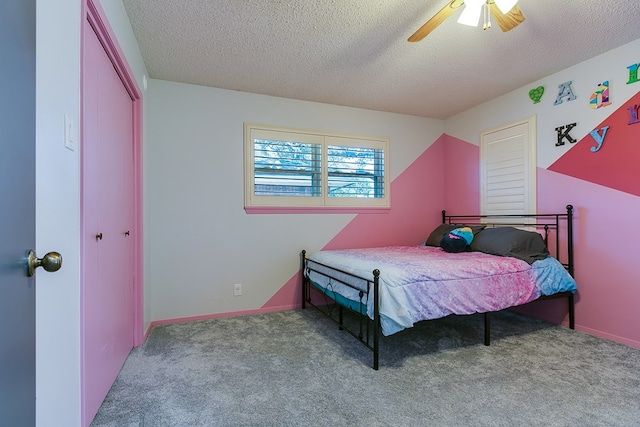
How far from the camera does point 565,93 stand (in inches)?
114

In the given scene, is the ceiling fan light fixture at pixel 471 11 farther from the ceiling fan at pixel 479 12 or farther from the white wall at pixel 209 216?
the white wall at pixel 209 216

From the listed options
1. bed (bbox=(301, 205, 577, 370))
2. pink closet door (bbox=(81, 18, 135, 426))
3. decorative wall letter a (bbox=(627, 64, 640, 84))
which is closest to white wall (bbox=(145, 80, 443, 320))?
bed (bbox=(301, 205, 577, 370))

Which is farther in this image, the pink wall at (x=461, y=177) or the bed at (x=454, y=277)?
the pink wall at (x=461, y=177)

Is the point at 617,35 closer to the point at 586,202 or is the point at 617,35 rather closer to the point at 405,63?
the point at 586,202

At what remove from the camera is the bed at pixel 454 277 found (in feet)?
6.93

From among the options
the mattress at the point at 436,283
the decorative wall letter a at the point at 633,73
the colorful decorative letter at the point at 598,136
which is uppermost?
the decorative wall letter a at the point at 633,73

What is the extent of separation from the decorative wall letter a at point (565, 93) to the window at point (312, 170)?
1.71 metres

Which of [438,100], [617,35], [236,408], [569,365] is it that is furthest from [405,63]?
[236,408]

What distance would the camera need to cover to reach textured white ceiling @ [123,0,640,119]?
80.9 inches

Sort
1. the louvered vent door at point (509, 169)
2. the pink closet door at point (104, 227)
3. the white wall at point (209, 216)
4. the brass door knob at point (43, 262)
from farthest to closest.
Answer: the louvered vent door at point (509, 169) < the white wall at point (209, 216) < the pink closet door at point (104, 227) < the brass door knob at point (43, 262)

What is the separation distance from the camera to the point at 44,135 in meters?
1.00

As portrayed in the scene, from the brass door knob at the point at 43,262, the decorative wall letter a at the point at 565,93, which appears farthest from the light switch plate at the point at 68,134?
the decorative wall letter a at the point at 565,93

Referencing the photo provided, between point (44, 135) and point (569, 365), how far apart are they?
120 inches

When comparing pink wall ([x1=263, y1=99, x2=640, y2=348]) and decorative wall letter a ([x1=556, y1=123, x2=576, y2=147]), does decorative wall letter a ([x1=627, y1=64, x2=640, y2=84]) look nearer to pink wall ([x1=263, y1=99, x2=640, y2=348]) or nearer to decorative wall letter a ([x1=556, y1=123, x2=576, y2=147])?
pink wall ([x1=263, y1=99, x2=640, y2=348])
